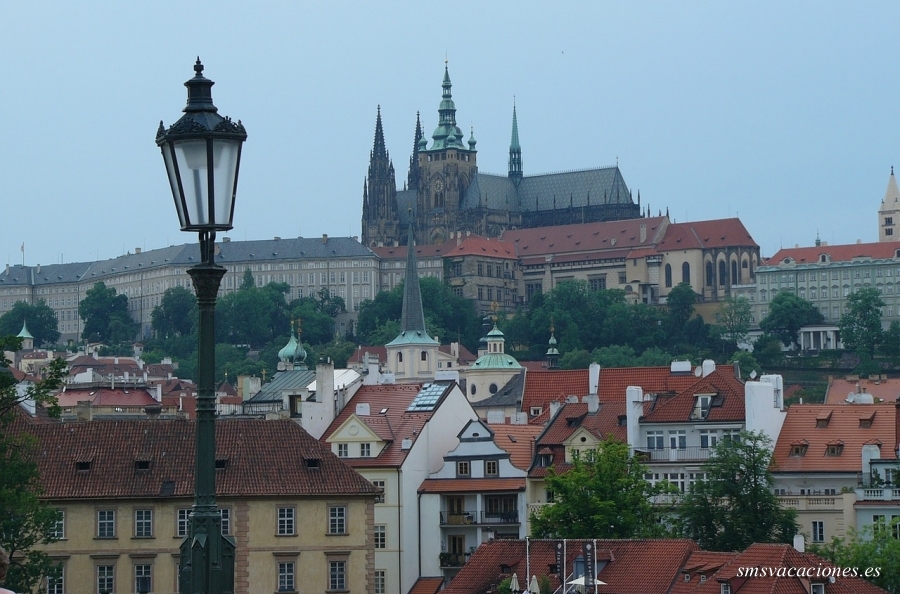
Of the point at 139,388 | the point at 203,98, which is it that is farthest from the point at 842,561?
the point at 139,388

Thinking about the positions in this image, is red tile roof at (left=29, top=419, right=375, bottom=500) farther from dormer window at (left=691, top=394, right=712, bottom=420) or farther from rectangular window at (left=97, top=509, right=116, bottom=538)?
dormer window at (left=691, top=394, right=712, bottom=420)

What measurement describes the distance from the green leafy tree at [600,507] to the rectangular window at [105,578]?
36.9 feet

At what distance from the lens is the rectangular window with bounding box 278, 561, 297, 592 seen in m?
49.8

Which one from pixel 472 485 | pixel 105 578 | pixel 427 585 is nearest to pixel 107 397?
pixel 472 485

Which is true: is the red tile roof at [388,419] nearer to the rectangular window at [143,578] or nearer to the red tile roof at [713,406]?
the red tile roof at [713,406]

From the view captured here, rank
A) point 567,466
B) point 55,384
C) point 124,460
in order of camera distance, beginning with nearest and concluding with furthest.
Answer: point 55,384 < point 124,460 < point 567,466


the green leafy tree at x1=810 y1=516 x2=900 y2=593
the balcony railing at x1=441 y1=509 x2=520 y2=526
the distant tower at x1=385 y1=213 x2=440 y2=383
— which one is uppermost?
the distant tower at x1=385 y1=213 x2=440 y2=383

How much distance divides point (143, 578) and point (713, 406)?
2198cm

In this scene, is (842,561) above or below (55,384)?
below

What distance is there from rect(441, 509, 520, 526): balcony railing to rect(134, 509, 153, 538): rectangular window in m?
15.1

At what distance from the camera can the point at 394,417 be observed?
67750 millimetres

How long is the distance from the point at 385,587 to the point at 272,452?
9.99 metres

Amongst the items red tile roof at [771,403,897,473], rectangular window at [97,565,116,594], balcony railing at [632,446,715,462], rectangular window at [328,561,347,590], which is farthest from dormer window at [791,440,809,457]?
rectangular window at [97,565,116,594]

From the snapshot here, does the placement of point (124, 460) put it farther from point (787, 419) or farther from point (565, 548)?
point (787, 419)
